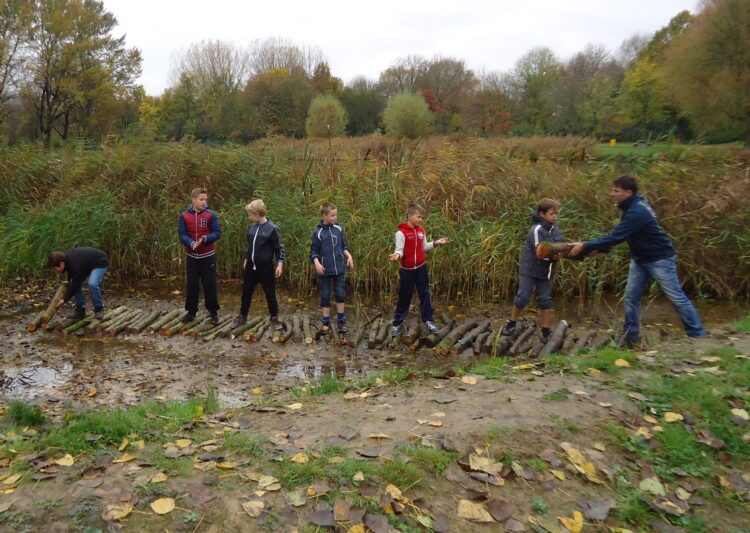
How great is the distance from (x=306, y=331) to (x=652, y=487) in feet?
17.0

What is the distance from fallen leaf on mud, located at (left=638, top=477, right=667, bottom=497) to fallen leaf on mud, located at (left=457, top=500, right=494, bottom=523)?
1.13m

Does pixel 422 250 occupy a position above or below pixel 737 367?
above

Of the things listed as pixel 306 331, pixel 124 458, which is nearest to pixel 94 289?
pixel 306 331

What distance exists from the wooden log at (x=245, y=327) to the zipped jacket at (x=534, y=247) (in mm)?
3835

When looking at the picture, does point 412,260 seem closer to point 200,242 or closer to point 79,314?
point 200,242

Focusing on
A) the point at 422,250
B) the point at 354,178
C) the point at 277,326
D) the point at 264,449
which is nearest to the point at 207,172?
the point at 354,178

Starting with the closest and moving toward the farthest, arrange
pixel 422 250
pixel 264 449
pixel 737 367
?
pixel 264 449 → pixel 737 367 → pixel 422 250

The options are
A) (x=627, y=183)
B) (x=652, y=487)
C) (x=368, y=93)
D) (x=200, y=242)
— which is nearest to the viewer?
(x=652, y=487)

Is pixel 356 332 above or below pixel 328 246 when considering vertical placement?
below

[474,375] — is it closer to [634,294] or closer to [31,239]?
[634,294]

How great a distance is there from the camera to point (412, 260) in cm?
741

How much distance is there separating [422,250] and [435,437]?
155 inches

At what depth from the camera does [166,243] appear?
11688 mm

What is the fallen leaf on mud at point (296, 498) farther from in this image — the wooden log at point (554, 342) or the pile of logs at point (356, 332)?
the wooden log at point (554, 342)
